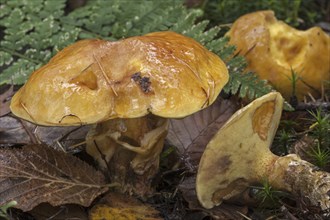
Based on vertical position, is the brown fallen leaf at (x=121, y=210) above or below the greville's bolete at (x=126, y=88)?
below

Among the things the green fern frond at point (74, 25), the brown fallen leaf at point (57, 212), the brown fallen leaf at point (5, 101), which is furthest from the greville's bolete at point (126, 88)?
the green fern frond at point (74, 25)

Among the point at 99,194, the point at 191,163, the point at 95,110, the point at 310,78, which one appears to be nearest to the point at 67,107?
the point at 95,110

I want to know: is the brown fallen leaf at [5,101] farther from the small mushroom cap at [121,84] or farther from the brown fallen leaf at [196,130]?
the brown fallen leaf at [196,130]

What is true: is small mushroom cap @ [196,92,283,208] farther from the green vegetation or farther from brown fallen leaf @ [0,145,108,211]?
the green vegetation

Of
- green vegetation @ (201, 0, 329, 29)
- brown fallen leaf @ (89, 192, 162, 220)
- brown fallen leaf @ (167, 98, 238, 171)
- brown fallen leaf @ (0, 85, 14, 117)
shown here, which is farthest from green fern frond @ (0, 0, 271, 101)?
brown fallen leaf @ (89, 192, 162, 220)

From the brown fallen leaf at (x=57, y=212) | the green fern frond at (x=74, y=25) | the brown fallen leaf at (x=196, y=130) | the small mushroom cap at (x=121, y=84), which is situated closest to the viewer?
the small mushroom cap at (x=121, y=84)

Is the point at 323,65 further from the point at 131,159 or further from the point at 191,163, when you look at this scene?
the point at 131,159

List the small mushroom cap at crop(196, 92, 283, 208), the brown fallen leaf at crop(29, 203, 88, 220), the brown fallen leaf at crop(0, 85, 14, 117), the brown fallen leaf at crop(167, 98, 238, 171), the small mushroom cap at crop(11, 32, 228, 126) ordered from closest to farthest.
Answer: the small mushroom cap at crop(11, 32, 228, 126) < the small mushroom cap at crop(196, 92, 283, 208) < the brown fallen leaf at crop(29, 203, 88, 220) < the brown fallen leaf at crop(167, 98, 238, 171) < the brown fallen leaf at crop(0, 85, 14, 117)
